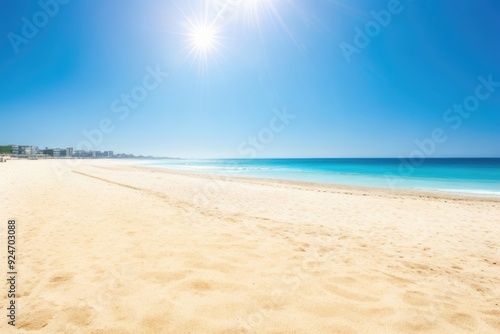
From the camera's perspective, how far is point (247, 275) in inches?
178

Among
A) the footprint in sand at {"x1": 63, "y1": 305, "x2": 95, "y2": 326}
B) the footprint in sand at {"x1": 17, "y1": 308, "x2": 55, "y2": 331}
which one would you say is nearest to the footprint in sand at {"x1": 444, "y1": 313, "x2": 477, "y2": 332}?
the footprint in sand at {"x1": 63, "y1": 305, "x2": 95, "y2": 326}

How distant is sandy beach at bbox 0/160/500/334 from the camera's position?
10.7 ft

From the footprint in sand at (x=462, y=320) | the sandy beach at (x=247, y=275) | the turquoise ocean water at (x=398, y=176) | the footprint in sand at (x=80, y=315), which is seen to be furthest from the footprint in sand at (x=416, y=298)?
the turquoise ocean water at (x=398, y=176)

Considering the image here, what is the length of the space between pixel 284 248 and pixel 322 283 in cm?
180

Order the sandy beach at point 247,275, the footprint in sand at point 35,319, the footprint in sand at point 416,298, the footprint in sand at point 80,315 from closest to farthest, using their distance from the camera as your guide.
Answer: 1. the footprint in sand at point 35,319
2. the footprint in sand at point 80,315
3. the sandy beach at point 247,275
4. the footprint in sand at point 416,298

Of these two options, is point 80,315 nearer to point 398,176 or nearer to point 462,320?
point 462,320

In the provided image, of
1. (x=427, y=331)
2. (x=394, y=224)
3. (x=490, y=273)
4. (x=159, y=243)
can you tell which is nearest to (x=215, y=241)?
(x=159, y=243)

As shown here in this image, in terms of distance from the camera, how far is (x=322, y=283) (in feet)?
14.1

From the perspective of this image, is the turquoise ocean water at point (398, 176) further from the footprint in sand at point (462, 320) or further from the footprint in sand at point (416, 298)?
the footprint in sand at point (462, 320)

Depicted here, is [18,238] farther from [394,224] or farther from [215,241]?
[394,224]

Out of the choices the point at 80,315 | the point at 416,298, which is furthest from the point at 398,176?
the point at 80,315

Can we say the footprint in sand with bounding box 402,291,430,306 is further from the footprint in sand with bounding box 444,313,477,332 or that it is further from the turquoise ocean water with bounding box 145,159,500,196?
the turquoise ocean water with bounding box 145,159,500,196

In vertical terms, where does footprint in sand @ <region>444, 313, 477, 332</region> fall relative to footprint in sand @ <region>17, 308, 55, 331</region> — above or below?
below

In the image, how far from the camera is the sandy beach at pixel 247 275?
3248 mm
